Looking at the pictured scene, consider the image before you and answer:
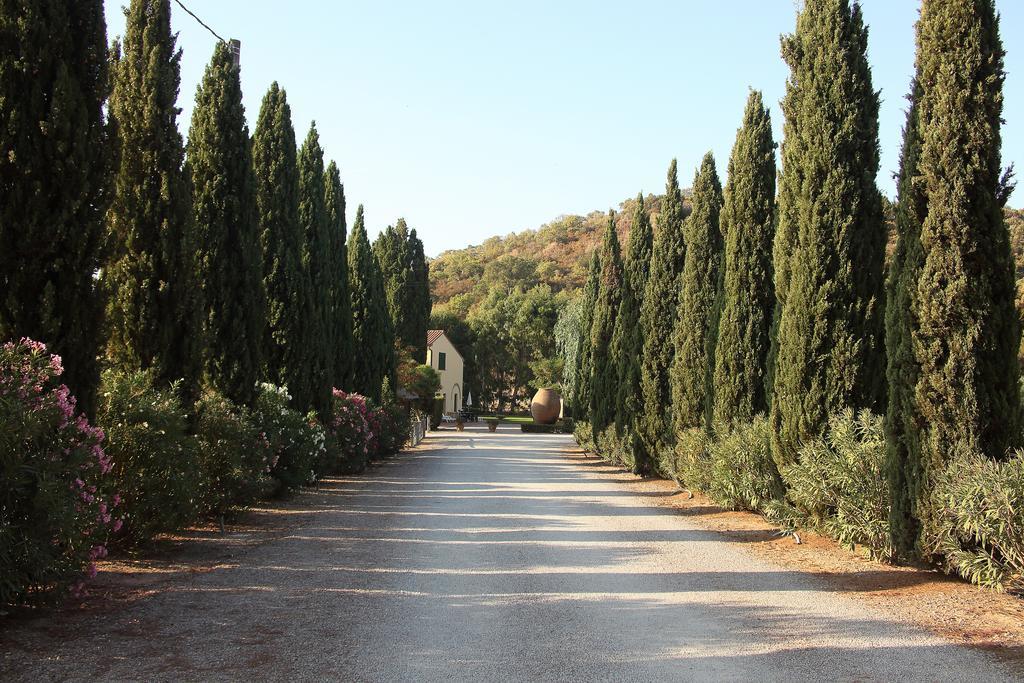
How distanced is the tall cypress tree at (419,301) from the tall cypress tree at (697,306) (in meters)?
33.3

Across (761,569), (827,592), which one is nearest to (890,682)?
(827,592)

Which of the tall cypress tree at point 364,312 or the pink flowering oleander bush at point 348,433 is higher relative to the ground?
the tall cypress tree at point 364,312

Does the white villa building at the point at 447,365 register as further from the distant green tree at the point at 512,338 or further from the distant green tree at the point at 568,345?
the distant green tree at the point at 568,345

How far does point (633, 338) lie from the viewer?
2169cm

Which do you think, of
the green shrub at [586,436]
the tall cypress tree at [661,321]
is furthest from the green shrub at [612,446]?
the tall cypress tree at [661,321]

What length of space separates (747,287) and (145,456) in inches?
365

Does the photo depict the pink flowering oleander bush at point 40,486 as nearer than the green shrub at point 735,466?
Yes

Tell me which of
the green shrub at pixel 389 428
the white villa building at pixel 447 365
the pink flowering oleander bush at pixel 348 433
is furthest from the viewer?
the white villa building at pixel 447 365

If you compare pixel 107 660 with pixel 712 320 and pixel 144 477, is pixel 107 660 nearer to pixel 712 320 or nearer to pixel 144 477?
pixel 144 477

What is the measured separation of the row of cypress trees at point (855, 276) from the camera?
290 inches

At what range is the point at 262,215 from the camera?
16047 mm

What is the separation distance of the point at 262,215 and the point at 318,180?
3.54 meters

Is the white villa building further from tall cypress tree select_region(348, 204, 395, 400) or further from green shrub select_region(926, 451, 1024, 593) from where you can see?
green shrub select_region(926, 451, 1024, 593)

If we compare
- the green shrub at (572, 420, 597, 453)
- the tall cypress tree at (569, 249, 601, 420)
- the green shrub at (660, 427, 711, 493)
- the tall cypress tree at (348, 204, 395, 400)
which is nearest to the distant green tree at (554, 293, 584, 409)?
the tall cypress tree at (569, 249, 601, 420)
